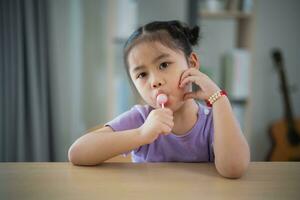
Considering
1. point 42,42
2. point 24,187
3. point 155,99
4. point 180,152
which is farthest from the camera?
point 42,42

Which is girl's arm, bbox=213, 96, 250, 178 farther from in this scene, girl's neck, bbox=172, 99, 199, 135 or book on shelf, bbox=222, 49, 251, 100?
book on shelf, bbox=222, 49, 251, 100

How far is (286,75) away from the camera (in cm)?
243

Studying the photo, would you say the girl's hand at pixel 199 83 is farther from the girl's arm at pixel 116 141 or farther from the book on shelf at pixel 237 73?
the book on shelf at pixel 237 73

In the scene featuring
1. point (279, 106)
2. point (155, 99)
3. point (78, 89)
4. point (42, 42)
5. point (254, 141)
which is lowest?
point (254, 141)

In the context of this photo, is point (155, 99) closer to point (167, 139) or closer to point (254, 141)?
point (167, 139)

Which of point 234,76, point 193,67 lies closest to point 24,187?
point 193,67

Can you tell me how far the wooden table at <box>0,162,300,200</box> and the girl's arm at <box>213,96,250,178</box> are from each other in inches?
0.7

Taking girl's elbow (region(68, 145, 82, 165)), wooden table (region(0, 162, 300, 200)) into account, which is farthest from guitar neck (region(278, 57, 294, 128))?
girl's elbow (region(68, 145, 82, 165))

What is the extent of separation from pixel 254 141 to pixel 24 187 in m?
2.19

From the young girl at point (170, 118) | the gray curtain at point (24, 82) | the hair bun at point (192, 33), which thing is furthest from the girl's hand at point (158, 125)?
the gray curtain at point (24, 82)

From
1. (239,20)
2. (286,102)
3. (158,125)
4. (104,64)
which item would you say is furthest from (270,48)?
(158,125)

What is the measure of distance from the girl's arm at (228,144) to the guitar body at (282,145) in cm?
168

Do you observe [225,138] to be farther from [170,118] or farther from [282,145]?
[282,145]

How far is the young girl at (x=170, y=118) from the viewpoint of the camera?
640mm
